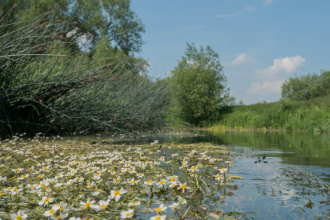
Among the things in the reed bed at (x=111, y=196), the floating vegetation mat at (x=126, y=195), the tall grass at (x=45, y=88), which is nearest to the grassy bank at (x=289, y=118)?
the tall grass at (x=45, y=88)

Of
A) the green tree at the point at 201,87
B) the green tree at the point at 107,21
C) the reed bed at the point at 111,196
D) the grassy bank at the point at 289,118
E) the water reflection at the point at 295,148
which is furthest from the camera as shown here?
the green tree at the point at 107,21

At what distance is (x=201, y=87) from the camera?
805 inches

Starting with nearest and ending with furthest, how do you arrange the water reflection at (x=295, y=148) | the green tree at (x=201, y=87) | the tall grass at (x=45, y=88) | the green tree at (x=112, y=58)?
1. the water reflection at (x=295, y=148)
2. the tall grass at (x=45, y=88)
3. the green tree at (x=112, y=58)
4. the green tree at (x=201, y=87)

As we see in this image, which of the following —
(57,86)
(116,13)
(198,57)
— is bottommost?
(57,86)

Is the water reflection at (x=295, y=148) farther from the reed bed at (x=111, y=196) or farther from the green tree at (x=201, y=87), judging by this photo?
the green tree at (x=201, y=87)

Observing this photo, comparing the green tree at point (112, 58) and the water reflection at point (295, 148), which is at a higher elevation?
the green tree at point (112, 58)

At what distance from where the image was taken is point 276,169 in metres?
2.81

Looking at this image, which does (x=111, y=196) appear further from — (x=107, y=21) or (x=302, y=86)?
(x=302, y=86)

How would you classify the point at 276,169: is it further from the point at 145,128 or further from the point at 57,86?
the point at 145,128

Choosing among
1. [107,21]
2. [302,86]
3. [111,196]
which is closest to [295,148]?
[111,196]

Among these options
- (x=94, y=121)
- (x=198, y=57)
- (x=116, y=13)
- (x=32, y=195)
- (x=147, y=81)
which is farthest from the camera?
(x=116, y=13)

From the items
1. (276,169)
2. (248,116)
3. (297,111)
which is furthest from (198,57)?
(276,169)

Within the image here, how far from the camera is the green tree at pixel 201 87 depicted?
20281mm

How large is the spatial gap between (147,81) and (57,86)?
212 inches
